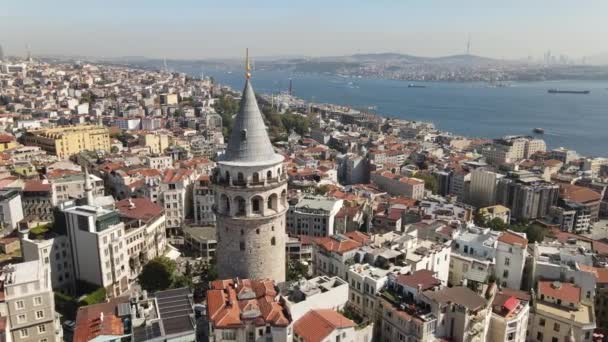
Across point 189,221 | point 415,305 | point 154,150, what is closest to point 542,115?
point 154,150

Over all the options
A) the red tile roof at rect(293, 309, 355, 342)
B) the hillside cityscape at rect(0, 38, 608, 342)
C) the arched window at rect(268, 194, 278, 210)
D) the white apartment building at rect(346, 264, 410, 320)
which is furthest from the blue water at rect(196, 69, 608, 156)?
the arched window at rect(268, 194, 278, 210)

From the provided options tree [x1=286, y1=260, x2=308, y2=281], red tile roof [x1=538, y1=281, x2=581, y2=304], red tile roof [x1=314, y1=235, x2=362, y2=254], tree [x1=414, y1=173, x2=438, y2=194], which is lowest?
tree [x1=414, y1=173, x2=438, y2=194]

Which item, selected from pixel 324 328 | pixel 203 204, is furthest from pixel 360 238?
→ pixel 203 204

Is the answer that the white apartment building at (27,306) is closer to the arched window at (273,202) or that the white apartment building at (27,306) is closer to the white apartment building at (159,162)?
the arched window at (273,202)

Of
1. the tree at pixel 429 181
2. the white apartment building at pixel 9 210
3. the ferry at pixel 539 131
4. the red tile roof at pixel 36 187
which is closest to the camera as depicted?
the white apartment building at pixel 9 210

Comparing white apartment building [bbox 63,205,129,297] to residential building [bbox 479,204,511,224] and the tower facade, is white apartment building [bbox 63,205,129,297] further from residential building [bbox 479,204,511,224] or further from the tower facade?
residential building [bbox 479,204,511,224]

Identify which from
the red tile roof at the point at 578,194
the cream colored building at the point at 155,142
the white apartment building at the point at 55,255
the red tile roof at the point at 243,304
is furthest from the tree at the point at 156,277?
the red tile roof at the point at 578,194

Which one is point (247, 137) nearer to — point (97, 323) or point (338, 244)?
point (97, 323)
